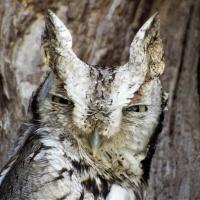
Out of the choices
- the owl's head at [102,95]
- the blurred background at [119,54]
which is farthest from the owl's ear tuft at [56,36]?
the blurred background at [119,54]

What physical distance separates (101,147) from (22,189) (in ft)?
1.27

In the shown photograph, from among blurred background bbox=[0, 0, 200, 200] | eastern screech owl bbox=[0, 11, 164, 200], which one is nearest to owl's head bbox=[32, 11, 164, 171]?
eastern screech owl bbox=[0, 11, 164, 200]

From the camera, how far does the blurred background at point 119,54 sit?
4.94 meters

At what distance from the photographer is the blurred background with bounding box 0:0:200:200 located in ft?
16.2

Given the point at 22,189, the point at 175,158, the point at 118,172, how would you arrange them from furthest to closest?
the point at 175,158, the point at 118,172, the point at 22,189

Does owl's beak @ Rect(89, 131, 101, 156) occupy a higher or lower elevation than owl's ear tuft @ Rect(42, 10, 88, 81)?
lower

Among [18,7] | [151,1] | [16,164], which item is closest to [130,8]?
[151,1]

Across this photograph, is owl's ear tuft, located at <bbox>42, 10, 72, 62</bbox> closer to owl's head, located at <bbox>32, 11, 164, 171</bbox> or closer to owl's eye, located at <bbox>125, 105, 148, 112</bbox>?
owl's head, located at <bbox>32, 11, 164, 171</bbox>

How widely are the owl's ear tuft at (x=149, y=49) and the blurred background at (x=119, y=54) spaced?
0.92 m

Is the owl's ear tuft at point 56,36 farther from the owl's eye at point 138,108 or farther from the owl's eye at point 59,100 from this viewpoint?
the owl's eye at point 138,108

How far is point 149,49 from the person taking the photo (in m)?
4.05

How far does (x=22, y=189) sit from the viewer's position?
373cm

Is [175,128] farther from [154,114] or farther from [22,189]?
[22,189]

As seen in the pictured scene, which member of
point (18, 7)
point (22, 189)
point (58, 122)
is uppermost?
point (18, 7)
